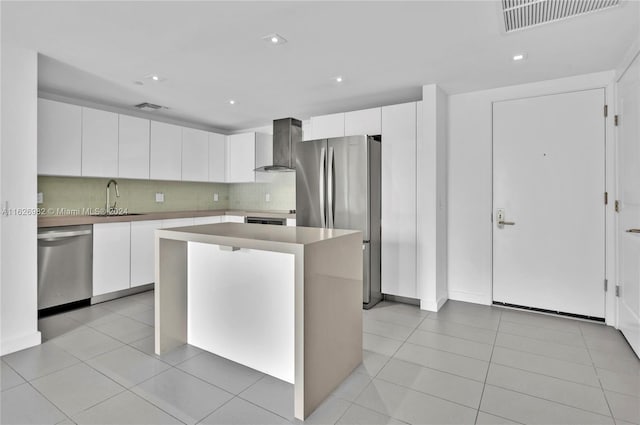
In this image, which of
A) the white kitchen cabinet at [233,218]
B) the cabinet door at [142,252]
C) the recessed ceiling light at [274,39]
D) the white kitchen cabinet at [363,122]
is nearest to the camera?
the recessed ceiling light at [274,39]

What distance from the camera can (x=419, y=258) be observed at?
3553 mm

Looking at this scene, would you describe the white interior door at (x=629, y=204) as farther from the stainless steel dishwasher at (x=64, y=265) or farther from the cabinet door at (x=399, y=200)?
the stainless steel dishwasher at (x=64, y=265)

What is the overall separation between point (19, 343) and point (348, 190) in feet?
10.0

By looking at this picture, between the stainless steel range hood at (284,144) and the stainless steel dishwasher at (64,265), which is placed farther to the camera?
the stainless steel range hood at (284,144)

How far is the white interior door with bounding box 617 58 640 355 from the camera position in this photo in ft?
8.11

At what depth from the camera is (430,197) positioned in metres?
3.44

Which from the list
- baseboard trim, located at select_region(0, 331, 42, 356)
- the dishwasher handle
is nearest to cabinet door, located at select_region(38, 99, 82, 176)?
the dishwasher handle

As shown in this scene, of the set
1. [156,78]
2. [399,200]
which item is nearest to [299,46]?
[156,78]

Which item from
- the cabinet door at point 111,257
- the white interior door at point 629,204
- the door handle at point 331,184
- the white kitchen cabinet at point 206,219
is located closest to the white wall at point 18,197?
the cabinet door at point 111,257

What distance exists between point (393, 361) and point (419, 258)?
4.70 feet

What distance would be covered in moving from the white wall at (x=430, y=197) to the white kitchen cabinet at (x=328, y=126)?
95 cm

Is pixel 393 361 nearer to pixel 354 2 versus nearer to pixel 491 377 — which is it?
pixel 491 377

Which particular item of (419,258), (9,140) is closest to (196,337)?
(9,140)

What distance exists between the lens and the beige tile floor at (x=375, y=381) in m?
1.76
